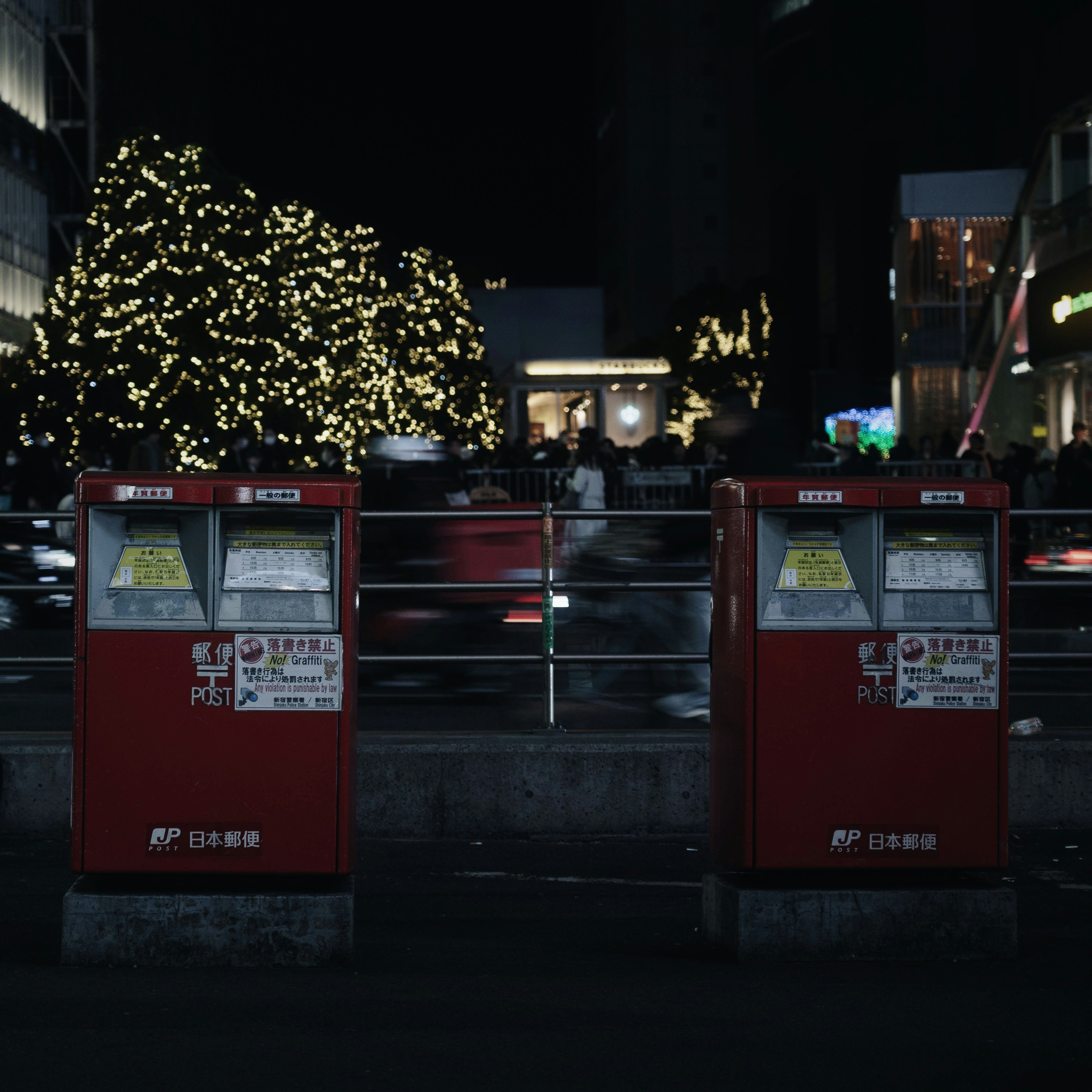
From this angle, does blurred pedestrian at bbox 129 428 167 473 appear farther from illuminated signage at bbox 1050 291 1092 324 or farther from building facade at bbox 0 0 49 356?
building facade at bbox 0 0 49 356

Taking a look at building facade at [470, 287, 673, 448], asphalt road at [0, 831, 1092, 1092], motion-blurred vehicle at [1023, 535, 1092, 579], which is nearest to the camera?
asphalt road at [0, 831, 1092, 1092]

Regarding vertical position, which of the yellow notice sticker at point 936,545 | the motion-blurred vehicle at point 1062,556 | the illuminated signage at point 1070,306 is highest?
the illuminated signage at point 1070,306

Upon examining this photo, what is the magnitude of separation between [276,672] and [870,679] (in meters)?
1.88

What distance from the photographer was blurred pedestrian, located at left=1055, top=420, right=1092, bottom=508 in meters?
19.6

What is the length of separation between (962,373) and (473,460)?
12.4m

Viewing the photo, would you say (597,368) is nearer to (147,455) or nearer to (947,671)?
(147,455)

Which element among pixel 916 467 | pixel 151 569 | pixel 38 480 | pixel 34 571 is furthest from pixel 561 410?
pixel 151 569

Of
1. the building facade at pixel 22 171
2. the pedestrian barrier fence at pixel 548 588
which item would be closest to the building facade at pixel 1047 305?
the pedestrian barrier fence at pixel 548 588

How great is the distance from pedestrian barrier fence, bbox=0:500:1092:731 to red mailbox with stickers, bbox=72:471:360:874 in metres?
2.37

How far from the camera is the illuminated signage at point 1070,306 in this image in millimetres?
25141

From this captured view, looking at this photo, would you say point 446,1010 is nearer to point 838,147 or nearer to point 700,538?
point 700,538

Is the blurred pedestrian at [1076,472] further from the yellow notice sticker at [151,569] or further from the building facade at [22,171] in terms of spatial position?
the building facade at [22,171]

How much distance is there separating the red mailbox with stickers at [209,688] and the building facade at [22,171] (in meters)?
56.0

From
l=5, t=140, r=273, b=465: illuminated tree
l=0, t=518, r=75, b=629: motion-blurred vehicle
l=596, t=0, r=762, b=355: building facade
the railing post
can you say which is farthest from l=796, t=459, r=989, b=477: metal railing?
l=596, t=0, r=762, b=355: building facade
